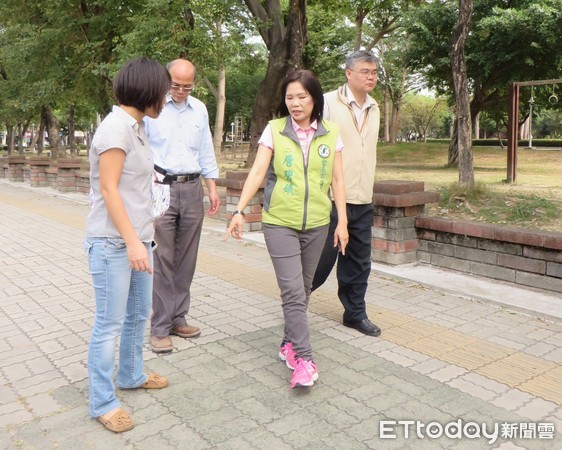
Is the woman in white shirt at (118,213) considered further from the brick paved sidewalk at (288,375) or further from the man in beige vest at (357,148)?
the man in beige vest at (357,148)

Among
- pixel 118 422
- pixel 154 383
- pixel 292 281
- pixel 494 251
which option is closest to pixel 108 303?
pixel 118 422

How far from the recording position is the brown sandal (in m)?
2.96

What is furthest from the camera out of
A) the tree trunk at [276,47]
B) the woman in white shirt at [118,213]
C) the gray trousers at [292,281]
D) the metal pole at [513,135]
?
the tree trunk at [276,47]

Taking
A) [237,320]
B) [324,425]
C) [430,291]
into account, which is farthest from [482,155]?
[324,425]

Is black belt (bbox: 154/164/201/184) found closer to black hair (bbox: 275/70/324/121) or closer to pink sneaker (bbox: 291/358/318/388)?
black hair (bbox: 275/70/324/121)

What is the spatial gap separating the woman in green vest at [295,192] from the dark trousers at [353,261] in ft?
2.05

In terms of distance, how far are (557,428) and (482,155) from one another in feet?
66.2

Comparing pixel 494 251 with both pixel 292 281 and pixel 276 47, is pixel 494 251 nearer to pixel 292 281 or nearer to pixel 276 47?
pixel 292 281

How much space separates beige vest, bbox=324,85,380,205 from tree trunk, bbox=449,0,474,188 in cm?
417

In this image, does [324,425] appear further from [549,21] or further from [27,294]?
[549,21]

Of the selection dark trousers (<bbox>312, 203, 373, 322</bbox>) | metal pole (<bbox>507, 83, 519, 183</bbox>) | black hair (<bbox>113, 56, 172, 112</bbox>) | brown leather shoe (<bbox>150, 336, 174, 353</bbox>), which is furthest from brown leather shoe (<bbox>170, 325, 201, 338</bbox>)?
metal pole (<bbox>507, 83, 519, 183</bbox>)

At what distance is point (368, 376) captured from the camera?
368 cm

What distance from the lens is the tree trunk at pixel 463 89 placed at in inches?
321

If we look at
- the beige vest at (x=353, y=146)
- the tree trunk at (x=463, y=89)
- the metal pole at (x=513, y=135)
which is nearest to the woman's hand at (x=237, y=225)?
the beige vest at (x=353, y=146)
